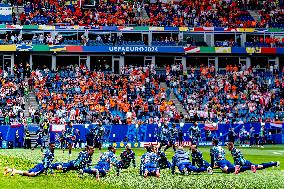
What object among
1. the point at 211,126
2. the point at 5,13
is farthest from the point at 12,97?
the point at 211,126

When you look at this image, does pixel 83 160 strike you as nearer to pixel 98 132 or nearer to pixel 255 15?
pixel 98 132

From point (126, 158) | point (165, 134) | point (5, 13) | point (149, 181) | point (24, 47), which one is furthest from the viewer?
point (5, 13)

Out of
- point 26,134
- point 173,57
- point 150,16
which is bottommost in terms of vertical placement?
point 26,134

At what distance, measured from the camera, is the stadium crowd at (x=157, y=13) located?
71.2m

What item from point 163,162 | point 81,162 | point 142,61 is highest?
point 142,61

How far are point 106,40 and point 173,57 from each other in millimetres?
7982

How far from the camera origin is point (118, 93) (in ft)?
206

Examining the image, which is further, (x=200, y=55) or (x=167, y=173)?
(x=200, y=55)

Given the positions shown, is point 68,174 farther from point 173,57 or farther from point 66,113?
point 173,57

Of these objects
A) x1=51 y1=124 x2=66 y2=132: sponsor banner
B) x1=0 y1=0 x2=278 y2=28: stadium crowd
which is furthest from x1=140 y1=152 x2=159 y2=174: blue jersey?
x1=0 y1=0 x2=278 y2=28: stadium crowd

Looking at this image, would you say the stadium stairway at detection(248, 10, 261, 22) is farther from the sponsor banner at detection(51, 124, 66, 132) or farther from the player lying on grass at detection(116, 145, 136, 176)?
the player lying on grass at detection(116, 145, 136, 176)

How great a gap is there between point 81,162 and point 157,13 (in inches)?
1883

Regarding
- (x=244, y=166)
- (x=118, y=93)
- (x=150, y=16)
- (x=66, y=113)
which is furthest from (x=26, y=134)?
(x=150, y=16)

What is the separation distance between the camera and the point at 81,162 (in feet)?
94.6
